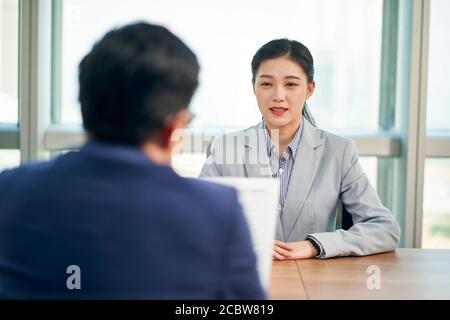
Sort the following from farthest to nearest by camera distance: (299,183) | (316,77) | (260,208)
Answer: (316,77)
(299,183)
(260,208)

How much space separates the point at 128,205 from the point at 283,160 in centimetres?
116

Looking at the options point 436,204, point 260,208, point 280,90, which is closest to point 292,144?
point 280,90

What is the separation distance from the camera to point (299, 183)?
1.76 metres

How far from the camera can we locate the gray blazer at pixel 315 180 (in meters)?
1.72

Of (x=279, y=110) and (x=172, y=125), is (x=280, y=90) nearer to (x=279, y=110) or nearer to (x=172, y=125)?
(x=279, y=110)

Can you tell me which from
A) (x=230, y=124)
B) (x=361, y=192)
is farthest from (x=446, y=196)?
(x=361, y=192)

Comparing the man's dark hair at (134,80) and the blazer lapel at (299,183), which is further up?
the man's dark hair at (134,80)

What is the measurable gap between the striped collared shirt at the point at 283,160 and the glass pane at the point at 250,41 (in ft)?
3.87

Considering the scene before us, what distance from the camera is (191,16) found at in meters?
3.00

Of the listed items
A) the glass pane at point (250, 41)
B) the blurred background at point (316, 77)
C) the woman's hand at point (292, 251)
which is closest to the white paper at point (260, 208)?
the woman's hand at point (292, 251)

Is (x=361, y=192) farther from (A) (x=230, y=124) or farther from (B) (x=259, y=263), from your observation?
(A) (x=230, y=124)

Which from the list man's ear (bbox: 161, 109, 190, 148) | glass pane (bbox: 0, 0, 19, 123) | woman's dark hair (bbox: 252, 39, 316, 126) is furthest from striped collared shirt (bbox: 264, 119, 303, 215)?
glass pane (bbox: 0, 0, 19, 123)

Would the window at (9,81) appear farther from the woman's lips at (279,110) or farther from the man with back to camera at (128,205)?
the man with back to camera at (128,205)

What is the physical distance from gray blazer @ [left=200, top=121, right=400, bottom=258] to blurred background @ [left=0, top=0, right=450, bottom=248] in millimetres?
1062
